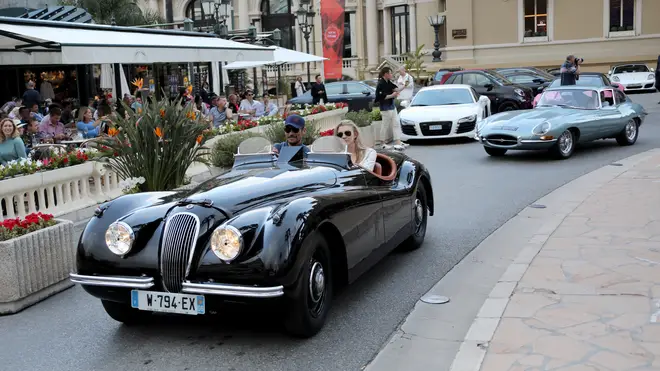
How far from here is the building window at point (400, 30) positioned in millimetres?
47594

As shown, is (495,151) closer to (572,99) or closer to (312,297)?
(572,99)

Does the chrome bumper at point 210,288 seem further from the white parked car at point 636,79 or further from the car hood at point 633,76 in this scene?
the car hood at point 633,76

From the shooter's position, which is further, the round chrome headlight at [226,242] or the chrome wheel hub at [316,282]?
the chrome wheel hub at [316,282]

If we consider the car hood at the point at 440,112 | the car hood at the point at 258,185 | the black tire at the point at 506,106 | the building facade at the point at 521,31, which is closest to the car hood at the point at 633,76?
the building facade at the point at 521,31

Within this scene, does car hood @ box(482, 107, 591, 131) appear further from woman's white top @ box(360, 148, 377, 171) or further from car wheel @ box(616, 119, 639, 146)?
woman's white top @ box(360, 148, 377, 171)

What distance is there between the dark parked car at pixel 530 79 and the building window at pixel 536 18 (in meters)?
13.4

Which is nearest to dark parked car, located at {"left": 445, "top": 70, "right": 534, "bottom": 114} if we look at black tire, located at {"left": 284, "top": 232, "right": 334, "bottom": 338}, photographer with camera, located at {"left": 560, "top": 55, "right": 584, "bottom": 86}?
photographer with camera, located at {"left": 560, "top": 55, "right": 584, "bottom": 86}

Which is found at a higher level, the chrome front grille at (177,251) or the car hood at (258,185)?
the car hood at (258,185)

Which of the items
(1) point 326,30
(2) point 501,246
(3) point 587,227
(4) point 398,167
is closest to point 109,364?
(4) point 398,167

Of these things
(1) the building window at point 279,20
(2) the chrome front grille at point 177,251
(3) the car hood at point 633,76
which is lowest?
(2) the chrome front grille at point 177,251

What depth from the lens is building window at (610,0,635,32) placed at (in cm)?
4094

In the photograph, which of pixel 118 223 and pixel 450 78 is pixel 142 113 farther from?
pixel 450 78

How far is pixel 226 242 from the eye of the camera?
5.05 meters

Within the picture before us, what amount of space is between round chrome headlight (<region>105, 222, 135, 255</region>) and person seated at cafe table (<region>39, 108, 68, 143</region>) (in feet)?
28.6
